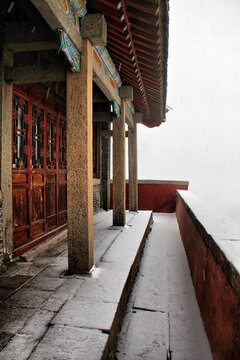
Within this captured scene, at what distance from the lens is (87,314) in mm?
1978

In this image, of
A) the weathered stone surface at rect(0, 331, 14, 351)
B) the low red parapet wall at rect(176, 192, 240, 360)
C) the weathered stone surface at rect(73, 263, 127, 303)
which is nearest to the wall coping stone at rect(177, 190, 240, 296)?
the low red parapet wall at rect(176, 192, 240, 360)

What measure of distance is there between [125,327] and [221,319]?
1.06 m

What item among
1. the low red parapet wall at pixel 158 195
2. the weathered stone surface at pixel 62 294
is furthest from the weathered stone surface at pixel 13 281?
the low red parapet wall at pixel 158 195

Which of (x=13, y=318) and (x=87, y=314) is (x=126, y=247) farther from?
(x=13, y=318)

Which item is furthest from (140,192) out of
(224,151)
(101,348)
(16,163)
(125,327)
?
(224,151)

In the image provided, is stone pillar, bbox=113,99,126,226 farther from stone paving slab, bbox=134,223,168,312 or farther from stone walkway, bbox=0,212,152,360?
stone walkway, bbox=0,212,152,360

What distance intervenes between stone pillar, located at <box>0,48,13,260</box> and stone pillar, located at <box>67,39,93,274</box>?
1.00m

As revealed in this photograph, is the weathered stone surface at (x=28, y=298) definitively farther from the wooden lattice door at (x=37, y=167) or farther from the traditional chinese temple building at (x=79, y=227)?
the wooden lattice door at (x=37, y=167)

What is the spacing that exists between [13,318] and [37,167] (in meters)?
2.59

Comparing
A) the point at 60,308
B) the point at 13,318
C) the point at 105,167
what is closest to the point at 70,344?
the point at 60,308

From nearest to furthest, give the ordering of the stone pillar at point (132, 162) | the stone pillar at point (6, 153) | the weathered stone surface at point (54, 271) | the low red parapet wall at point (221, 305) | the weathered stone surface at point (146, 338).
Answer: the low red parapet wall at point (221, 305) → the weathered stone surface at point (146, 338) → the weathered stone surface at point (54, 271) → the stone pillar at point (6, 153) → the stone pillar at point (132, 162)

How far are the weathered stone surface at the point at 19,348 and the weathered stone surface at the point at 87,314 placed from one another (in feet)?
0.72

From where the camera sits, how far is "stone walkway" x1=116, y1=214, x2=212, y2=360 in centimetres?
207

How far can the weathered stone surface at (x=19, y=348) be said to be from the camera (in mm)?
1550
